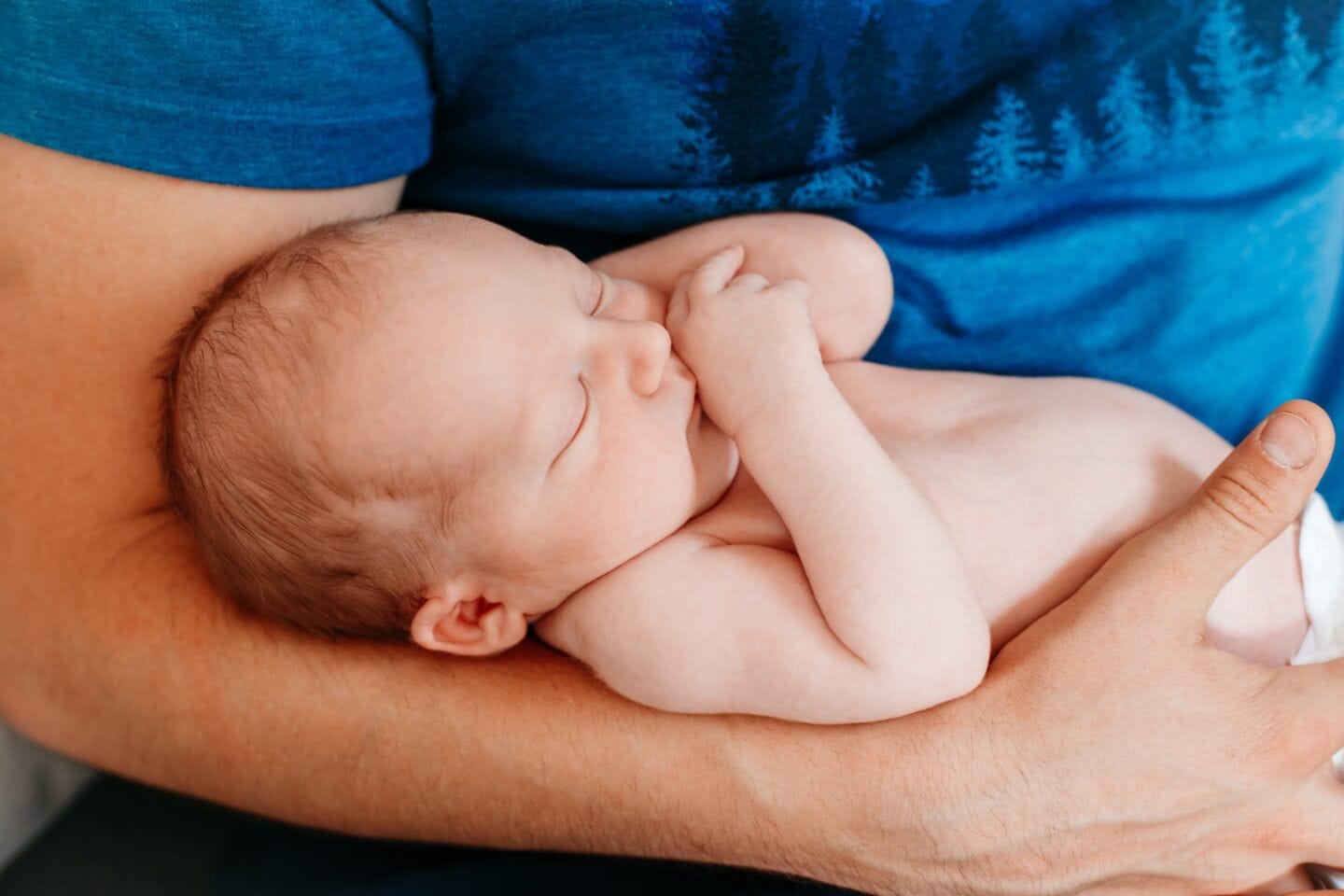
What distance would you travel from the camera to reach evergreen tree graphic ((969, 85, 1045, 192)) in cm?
113

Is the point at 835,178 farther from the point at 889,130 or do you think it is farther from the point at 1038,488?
the point at 1038,488

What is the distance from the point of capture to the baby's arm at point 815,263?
1.17 metres

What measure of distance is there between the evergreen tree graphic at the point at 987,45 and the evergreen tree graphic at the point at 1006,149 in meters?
0.03

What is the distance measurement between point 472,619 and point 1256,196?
1.05 meters

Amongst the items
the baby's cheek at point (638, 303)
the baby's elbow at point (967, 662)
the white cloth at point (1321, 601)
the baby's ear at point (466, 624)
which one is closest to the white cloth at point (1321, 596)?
the white cloth at point (1321, 601)

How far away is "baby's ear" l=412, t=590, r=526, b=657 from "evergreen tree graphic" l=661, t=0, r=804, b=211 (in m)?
0.55

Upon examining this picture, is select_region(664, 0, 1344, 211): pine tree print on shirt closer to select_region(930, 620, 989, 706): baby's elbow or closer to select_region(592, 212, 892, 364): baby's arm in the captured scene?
select_region(592, 212, 892, 364): baby's arm

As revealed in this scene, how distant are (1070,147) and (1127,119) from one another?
67 mm

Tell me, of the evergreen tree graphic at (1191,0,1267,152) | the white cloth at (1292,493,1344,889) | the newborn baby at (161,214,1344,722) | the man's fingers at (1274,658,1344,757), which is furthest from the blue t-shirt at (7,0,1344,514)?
the man's fingers at (1274,658,1344,757)

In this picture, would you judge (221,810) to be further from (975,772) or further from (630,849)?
(975,772)

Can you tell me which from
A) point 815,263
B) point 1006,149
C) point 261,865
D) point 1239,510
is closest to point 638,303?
point 815,263

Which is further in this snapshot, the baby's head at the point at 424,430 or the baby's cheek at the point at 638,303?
the baby's cheek at the point at 638,303

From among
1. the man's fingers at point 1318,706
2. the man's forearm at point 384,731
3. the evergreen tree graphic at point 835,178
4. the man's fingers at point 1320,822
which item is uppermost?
the evergreen tree graphic at point 835,178

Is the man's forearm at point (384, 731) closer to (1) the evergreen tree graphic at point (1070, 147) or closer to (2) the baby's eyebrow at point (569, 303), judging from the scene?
(2) the baby's eyebrow at point (569, 303)
